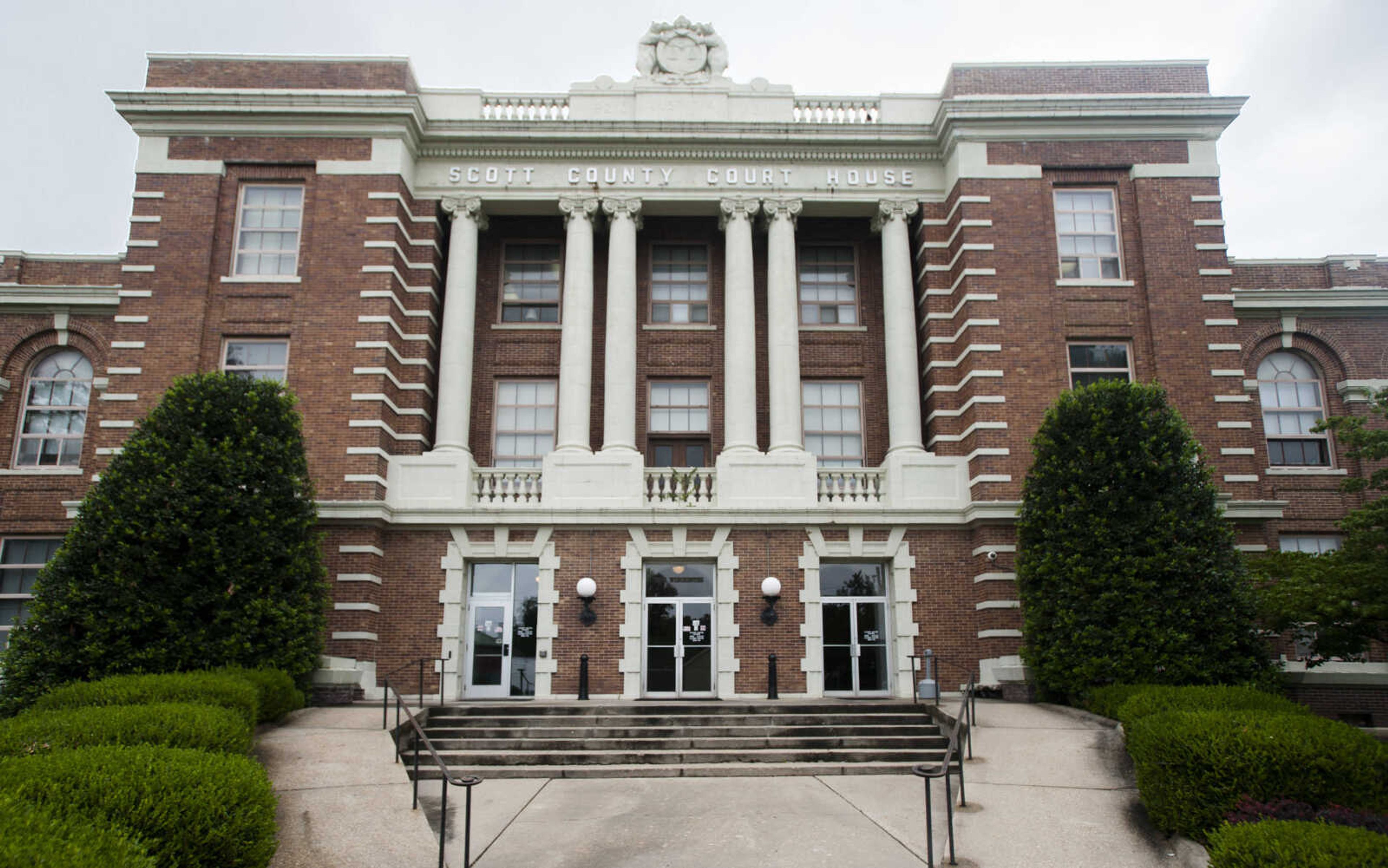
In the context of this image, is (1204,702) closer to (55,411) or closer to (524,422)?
(524,422)

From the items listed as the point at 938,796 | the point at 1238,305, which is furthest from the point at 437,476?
the point at 1238,305

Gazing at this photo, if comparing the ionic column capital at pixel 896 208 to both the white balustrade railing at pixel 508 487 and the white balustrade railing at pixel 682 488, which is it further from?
the white balustrade railing at pixel 508 487

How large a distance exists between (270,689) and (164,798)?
285 inches

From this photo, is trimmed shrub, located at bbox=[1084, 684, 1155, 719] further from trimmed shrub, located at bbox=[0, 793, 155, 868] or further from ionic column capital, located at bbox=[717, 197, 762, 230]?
trimmed shrub, located at bbox=[0, 793, 155, 868]

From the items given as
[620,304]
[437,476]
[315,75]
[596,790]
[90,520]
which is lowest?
[596,790]

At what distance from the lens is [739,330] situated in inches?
904

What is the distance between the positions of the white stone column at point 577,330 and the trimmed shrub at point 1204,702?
39.4 feet

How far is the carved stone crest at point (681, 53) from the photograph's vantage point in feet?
80.3

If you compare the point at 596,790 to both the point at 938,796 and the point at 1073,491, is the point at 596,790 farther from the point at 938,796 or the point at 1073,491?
the point at 1073,491

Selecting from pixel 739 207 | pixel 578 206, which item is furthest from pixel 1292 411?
pixel 578 206

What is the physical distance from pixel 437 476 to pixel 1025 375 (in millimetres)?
12822

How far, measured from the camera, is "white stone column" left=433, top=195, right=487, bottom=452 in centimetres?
2230

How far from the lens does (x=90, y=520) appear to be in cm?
1634

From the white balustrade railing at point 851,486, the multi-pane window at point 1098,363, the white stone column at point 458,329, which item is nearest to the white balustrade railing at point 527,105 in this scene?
the white stone column at point 458,329
